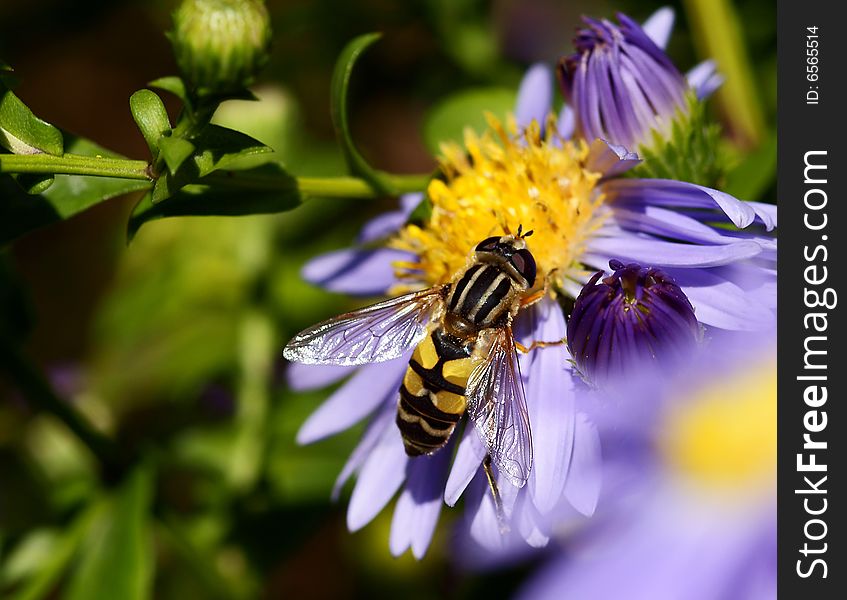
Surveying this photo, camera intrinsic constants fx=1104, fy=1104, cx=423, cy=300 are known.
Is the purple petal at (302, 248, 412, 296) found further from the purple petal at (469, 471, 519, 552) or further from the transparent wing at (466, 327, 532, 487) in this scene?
the purple petal at (469, 471, 519, 552)

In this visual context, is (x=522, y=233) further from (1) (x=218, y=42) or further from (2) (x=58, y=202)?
(2) (x=58, y=202)

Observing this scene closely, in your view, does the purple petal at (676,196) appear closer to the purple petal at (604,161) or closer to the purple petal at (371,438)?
the purple petal at (604,161)

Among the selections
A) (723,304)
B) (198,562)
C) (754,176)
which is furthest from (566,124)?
(198,562)

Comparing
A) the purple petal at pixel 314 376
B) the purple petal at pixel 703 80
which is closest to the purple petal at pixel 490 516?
the purple petal at pixel 314 376

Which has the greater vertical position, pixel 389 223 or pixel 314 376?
pixel 389 223

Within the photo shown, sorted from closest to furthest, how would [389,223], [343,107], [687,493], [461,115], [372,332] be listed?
[687,493]
[343,107]
[372,332]
[389,223]
[461,115]
